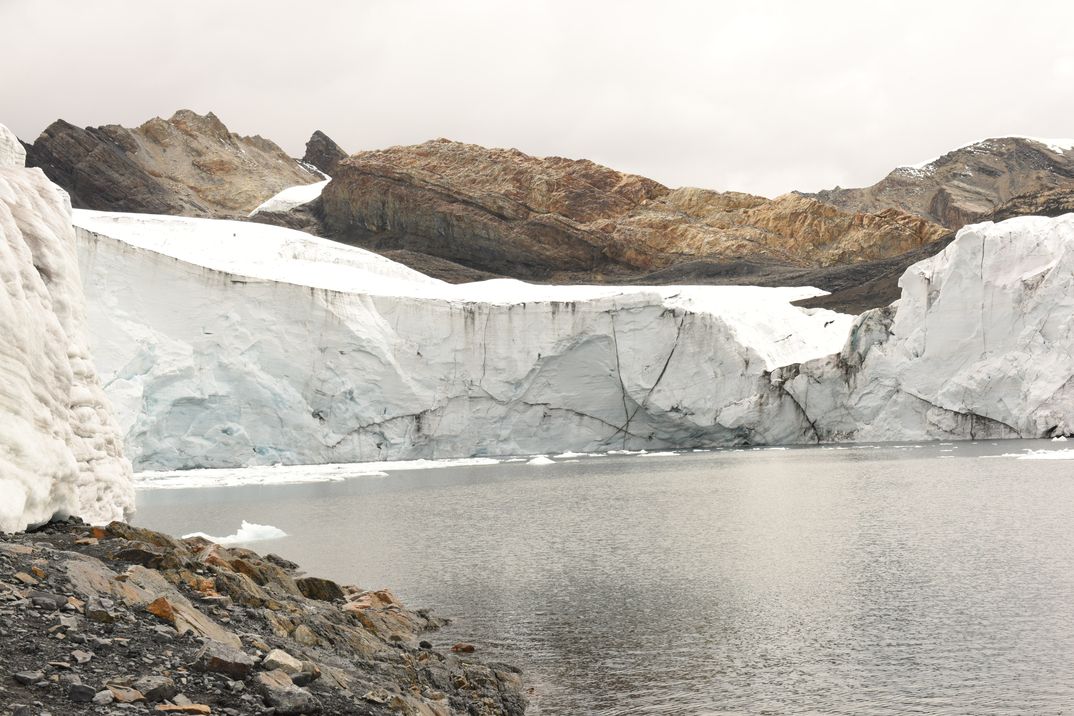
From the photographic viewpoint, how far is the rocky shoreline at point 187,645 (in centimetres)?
423

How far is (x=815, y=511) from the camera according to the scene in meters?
14.1

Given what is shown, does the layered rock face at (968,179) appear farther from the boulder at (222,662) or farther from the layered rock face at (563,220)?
the boulder at (222,662)

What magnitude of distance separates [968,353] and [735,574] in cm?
1830

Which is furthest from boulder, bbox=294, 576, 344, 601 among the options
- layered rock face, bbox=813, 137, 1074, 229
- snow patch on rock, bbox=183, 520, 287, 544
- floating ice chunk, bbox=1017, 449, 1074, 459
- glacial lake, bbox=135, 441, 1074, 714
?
layered rock face, bbox=813, 137, 1074, 229

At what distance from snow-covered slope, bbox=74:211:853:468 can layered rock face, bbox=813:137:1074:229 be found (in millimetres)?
46836

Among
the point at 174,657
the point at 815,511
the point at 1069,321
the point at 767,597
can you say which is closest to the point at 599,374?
the point at 1069,321

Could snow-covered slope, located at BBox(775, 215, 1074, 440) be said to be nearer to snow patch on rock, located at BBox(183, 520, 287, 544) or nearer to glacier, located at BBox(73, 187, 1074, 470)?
glacier, located at BBox(73, 187, 1074, 470)

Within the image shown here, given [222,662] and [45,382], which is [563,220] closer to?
[45,382]

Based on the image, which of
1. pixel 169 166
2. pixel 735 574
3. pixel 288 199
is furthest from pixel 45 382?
pixel 169 166

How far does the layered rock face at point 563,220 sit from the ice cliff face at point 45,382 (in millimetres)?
40141

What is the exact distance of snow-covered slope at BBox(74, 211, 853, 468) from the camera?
23.3 m

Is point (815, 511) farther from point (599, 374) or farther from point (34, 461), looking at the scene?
point (599, 374)

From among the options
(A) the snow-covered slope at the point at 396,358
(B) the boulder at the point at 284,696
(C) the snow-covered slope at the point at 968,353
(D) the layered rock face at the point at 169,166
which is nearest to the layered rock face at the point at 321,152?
(D) the layered rock face at the point at 169,166

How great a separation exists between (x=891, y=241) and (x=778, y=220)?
5.87m
